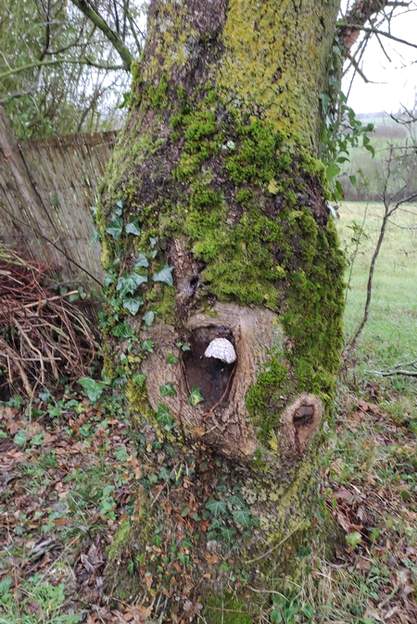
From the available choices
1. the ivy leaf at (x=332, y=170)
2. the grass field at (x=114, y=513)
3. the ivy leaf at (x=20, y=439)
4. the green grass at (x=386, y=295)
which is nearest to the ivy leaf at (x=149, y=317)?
the grass field at (x=114, y=513)

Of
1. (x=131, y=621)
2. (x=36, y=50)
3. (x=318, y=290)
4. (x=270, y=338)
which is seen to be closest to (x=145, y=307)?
(x=270, y=338)

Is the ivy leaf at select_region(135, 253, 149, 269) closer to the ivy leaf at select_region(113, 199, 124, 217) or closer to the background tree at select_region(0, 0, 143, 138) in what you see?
the ivy leaf at select_region(113, 199, 124, 217)

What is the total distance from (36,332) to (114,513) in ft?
5.36

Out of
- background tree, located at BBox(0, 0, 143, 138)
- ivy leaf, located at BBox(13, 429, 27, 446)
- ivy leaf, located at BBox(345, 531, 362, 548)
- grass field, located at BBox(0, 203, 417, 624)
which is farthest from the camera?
background tree, located at BBox(0, 0, 143, 138)

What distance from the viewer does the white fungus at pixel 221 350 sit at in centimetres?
152

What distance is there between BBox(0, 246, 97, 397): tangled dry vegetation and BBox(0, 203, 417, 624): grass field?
0.61 feet

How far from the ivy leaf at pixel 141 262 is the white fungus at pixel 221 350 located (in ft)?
1.26

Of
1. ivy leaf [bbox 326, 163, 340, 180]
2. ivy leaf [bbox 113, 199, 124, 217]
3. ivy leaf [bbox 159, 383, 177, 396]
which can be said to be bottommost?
ivy leaf [bbox 159, 383, 177, 396]

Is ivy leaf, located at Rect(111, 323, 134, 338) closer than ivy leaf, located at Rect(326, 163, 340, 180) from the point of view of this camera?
Yes

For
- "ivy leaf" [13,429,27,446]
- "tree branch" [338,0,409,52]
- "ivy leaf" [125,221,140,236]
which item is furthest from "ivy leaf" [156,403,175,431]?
"tree branch" [338,0,409,52]

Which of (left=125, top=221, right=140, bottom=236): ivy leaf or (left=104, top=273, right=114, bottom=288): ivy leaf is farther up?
(left=125, top=221, right=140, bottom=236): ivy leaf

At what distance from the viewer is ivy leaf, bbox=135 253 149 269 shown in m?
1.63

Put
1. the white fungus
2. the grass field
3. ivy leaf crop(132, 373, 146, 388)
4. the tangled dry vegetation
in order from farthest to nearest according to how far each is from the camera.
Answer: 1. the tangled dry vegetation
2. the grass field
3. ivy leaf crop(132, 373, 146, 388)
4. the white fungus

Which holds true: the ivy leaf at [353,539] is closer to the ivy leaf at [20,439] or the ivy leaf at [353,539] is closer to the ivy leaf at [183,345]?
the ivy leaf at [183,345]
